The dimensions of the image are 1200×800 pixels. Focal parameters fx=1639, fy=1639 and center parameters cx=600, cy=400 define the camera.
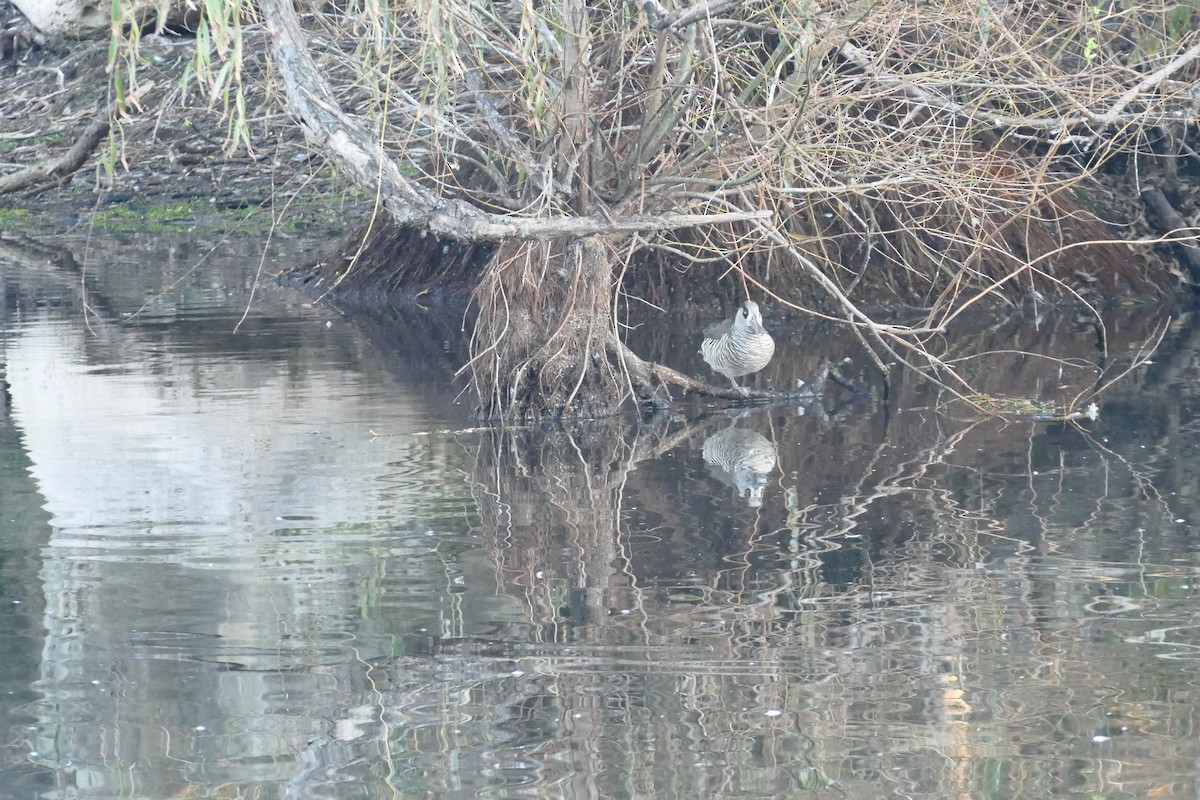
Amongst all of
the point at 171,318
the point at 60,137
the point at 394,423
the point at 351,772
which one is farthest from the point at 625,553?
the point at 60,137

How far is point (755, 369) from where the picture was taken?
386 inches

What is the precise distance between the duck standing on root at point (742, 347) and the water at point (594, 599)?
12.3 inches

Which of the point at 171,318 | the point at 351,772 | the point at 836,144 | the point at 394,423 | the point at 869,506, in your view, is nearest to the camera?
the point at 351,772

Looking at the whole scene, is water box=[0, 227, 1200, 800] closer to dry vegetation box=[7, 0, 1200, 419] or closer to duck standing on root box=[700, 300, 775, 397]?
duck standing on root box=[700, 300, 775, 397]

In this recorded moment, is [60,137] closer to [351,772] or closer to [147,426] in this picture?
[147,426]

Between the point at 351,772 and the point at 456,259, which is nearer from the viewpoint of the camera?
the point at 351,772

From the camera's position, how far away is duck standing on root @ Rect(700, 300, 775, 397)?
9.62 meters

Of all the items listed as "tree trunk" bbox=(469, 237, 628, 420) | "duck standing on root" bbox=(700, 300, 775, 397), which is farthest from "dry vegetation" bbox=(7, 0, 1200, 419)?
"duck standing on root" bbox=(700, 300, 775, 397)

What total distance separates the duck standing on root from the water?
0.31 metres

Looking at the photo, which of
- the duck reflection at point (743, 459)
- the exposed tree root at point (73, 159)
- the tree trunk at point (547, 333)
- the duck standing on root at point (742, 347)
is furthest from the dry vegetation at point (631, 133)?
the exposed tree root at point (73, 159)

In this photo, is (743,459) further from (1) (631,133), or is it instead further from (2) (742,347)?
(1) (631,133)

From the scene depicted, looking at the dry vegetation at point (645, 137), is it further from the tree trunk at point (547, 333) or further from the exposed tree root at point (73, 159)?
the exposed tree root at point (73, 159)

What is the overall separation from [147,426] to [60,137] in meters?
15.7

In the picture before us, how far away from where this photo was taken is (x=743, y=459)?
8.18m
